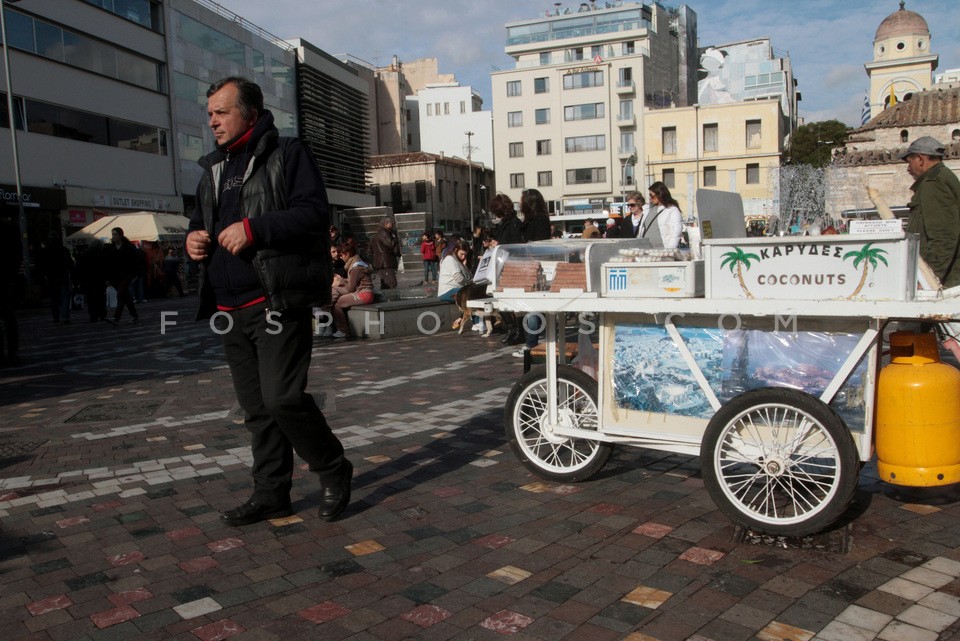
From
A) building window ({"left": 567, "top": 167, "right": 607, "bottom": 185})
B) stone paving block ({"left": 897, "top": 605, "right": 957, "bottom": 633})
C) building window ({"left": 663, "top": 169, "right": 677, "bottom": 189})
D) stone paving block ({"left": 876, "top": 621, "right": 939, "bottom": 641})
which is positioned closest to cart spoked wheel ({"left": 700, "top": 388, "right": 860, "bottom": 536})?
stone paving block ({"left": 897, "top": 605, "right": 957, "bottom": 633})

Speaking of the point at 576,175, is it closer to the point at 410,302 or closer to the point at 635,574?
the point at 410,302

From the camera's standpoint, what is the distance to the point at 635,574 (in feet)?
10.7

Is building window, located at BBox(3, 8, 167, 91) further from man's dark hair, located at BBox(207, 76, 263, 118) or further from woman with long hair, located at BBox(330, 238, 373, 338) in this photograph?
man's dark hair, located at BBox(207, 76, 263, 118)

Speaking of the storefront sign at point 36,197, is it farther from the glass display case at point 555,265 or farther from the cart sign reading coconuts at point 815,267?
the cart sign reading coconuts at point 815,267

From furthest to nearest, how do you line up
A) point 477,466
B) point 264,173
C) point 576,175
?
point 576,175 < point 477,466 < point 264,173

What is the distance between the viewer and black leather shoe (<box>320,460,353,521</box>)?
403cm

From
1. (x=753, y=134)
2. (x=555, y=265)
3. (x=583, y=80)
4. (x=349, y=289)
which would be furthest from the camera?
(x=583, y=80)

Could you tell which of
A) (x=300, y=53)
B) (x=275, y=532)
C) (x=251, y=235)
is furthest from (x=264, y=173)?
(x=300, y=53)

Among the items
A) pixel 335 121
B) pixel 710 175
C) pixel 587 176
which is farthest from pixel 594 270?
pixel 587 176

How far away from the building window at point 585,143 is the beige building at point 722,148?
13.3 feet

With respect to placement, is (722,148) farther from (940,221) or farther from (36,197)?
(940,221)

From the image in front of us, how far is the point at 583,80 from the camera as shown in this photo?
241ft

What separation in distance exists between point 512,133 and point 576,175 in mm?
7670

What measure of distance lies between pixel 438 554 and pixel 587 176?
7128 cm
